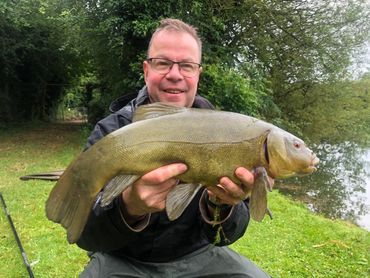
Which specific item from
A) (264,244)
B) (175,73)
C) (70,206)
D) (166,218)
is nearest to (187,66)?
(175,73)

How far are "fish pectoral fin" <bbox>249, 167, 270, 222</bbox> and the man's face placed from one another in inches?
30.9

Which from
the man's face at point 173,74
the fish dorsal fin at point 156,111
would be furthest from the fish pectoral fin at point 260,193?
the man's face at point 173,74

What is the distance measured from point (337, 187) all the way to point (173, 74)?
10901 millimetres

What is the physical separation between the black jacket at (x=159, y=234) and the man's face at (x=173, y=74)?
215 mm

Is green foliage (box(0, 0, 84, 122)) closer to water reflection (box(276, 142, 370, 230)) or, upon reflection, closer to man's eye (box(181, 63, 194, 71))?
water reflection (box(276, 142, 370, 230))

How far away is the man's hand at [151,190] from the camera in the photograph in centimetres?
174

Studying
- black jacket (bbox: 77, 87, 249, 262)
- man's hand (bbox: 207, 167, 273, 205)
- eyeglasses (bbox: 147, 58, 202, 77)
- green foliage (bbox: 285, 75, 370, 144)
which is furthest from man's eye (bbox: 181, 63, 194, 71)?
green foliage (bbox: 285, 75, 370, 144)

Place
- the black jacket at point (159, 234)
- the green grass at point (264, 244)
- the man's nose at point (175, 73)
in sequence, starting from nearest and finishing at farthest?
the black jacket at point (159, 234) → the man's nose at point (175, 73) → the green grass at point (264, 244)

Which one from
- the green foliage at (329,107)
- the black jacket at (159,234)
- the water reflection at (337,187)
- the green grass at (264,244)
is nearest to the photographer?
the black jacket at (159,234)

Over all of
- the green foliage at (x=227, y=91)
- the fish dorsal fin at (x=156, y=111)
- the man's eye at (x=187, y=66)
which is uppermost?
the man's eye at (x=187, y=66)

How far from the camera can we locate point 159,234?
88.6 inches

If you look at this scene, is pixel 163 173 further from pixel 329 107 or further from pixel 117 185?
pixel 329 107

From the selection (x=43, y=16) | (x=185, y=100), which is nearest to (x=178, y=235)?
(x=185, y=100)

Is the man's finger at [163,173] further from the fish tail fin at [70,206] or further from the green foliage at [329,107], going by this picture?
the green foliage at [329,107]
